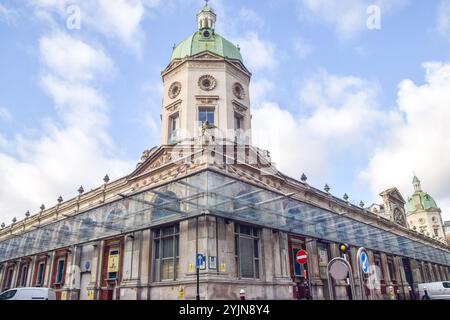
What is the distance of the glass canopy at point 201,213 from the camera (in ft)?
57.4

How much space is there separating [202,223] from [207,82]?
1318 centimetres

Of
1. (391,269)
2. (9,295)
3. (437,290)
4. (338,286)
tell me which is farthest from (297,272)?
(9,295)

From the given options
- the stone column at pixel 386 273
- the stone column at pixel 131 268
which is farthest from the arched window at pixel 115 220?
the stone column at pixel 386 273

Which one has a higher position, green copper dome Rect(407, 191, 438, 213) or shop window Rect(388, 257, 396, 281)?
green copper dome Rect(407, 191, 438, 213)

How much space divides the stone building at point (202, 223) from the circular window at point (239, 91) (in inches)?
4.0

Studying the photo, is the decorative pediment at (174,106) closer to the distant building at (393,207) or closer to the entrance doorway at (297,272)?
the entrance doorway at (297,272)

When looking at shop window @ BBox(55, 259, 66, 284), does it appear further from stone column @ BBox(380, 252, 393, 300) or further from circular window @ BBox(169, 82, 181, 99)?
stone column @ BBox(380, 252, 393, 300)

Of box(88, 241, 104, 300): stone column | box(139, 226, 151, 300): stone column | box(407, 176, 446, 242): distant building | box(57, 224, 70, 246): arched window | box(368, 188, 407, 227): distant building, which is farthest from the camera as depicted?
box(407, 176, 446, 242): distant building

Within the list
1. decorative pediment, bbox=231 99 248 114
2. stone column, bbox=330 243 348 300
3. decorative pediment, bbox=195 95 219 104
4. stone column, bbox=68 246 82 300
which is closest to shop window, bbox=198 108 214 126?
decorative pediment, bbox=195 95 219 104

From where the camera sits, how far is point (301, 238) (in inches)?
1003

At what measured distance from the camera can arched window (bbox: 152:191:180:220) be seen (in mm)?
18297

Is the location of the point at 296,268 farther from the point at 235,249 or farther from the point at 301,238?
the point at 235,249
